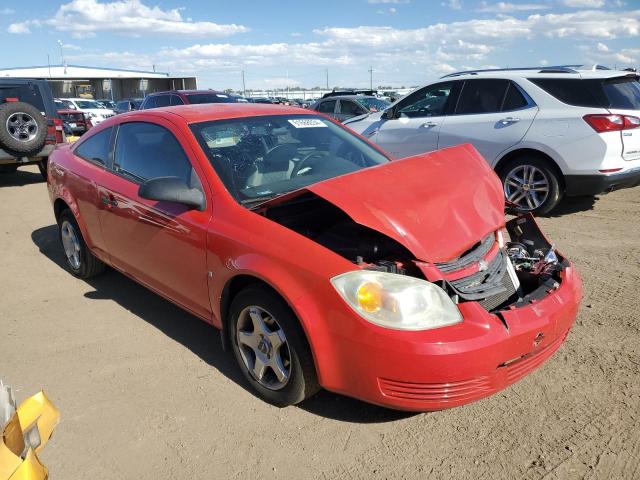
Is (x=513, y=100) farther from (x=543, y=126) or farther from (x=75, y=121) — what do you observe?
(x=75, y=121)

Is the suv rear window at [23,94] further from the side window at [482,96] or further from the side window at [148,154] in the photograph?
the side window at [482,96]

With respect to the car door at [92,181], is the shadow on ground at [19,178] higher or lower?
lower

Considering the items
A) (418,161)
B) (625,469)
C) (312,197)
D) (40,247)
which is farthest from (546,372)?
(40,247)

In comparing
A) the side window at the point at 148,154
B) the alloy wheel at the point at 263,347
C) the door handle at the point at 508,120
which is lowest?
the alloy wheel at the point at 263,347

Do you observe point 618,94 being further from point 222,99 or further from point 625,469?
point 222,99

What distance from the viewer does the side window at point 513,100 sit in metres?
6.61

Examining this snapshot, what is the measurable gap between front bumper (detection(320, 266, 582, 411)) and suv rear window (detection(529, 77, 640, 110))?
4.49 meters

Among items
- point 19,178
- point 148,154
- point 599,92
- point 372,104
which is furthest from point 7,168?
point 599,92

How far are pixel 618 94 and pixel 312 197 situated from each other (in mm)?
4887

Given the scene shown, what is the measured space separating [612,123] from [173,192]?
5.06 m

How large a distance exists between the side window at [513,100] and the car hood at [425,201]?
379 centimetres

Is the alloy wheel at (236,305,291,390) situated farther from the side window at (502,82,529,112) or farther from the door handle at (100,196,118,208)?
the side window at (502,82,529,112)

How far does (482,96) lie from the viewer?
7.00m

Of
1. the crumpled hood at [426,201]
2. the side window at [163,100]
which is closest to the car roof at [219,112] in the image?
the crumpled hood at [426,201]
